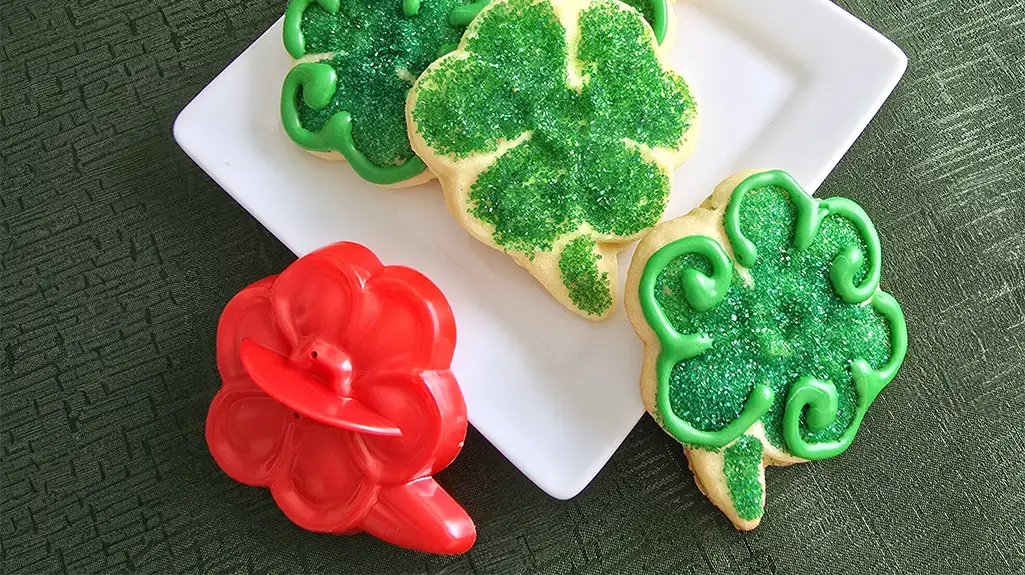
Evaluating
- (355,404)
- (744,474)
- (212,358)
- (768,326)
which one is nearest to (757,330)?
(768,326)

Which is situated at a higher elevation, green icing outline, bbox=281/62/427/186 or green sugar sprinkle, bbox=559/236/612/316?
green icing outline, bbox=281/62/427/186

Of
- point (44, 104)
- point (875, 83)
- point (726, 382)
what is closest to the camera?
point (726, 382)

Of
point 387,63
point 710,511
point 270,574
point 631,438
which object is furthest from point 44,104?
point 710,511

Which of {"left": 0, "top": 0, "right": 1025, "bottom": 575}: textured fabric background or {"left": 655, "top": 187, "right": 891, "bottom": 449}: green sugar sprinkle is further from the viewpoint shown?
{"left": 0, "top": 0, "right": 1025, "bottom": 575}: textured fabric background

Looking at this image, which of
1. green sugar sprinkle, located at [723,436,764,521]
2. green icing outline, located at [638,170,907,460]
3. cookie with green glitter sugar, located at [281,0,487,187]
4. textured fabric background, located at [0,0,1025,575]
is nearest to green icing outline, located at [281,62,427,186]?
cookie with green glitter sugar, located at [281,0,487,187]

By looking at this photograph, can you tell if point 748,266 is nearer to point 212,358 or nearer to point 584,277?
point 584,277

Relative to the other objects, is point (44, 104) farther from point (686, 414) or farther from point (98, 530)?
point (686, 414)

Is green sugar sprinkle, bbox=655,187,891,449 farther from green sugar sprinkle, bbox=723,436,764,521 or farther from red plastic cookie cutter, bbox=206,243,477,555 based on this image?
red plastic cookie cutter, bbox=206,243,477,555
